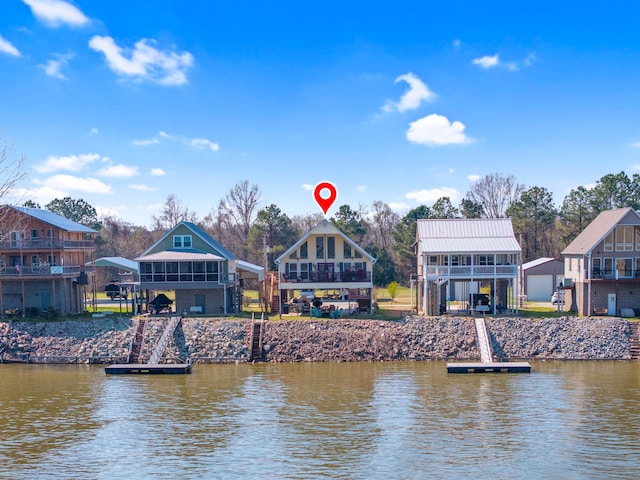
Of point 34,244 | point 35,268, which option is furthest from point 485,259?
point 34,244

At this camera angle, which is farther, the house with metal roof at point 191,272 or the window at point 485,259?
the window at point 485,259

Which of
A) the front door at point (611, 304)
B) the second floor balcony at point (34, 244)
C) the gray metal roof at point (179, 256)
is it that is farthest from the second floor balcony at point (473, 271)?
the second floor balcony at point (34, 244)

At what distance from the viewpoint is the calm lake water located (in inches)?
851

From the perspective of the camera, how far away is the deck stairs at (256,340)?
39750 millimetres

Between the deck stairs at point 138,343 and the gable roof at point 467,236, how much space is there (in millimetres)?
20361

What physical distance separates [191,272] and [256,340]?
28.1 feet

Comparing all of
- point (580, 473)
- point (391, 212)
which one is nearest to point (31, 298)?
point (580, 473)

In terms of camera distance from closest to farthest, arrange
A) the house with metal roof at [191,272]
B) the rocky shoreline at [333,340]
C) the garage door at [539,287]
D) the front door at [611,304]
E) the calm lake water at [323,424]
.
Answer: the calm lake water at [323,424]
the rocky shoreline at [333,340]
the front door at [611,304]
the house with metal roof at [191,272]
the garage door at [539,287]

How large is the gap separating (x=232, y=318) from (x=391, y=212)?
5317cm

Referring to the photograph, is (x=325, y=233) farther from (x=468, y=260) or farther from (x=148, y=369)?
(x=148, y=369)

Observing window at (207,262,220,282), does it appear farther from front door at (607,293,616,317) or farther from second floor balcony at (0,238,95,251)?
front door at (607,293,616,317)

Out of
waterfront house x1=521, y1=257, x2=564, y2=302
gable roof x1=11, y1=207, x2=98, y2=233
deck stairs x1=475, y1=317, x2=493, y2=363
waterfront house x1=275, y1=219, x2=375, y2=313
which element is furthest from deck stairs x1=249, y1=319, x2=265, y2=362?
waterfront house x1=521, y1=257, x2=564, y2=302

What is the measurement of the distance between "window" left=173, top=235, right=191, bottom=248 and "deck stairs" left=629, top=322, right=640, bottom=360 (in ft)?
103

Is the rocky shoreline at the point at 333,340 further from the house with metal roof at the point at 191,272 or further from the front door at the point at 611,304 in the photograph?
the front door at the point at 611,304
